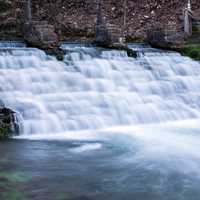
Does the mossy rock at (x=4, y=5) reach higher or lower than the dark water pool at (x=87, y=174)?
higher

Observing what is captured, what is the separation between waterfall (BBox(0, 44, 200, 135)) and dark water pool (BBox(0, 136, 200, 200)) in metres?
1.73

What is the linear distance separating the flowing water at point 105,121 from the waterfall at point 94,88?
3 centimetres

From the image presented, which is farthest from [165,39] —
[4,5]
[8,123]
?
[8,123]

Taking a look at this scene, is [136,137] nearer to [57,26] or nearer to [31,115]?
[31,115]

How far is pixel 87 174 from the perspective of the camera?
723cm

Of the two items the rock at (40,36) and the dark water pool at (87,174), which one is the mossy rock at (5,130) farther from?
the rock at (40,36)

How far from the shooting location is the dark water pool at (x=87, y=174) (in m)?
6.29

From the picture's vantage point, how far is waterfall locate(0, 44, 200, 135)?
10.9m

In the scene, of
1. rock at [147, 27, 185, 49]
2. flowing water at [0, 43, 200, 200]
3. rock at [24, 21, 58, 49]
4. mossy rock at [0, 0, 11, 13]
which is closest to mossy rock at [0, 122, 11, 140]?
flowing water at [0, 43, 200, 200]

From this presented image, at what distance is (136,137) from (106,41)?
296 inches

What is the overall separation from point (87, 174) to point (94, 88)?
5683mm

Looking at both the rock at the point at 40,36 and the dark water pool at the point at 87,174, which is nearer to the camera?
the dark water pool at the point at 87,174

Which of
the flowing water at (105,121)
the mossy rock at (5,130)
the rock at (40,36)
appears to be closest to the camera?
the flowing water at (105,121)

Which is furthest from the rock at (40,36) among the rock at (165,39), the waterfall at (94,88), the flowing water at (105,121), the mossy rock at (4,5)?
the mossy rock at (4,5)
